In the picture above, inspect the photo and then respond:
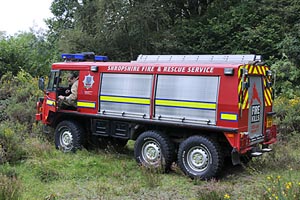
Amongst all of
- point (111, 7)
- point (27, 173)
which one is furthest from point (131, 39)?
point (27, 173)

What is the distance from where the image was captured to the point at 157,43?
22750mm

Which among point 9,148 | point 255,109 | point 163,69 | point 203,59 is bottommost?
point 9,148

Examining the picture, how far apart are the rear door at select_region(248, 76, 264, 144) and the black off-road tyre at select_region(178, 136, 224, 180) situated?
0.88 m

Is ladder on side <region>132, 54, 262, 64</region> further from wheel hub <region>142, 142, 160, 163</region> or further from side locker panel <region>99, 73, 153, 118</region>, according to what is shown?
wheel hub <region>142, 142, 160, 163</region>

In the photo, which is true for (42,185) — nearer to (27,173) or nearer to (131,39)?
(27,173)

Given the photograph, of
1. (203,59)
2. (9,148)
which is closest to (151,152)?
(203,59)

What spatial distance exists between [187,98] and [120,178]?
212 centimetres

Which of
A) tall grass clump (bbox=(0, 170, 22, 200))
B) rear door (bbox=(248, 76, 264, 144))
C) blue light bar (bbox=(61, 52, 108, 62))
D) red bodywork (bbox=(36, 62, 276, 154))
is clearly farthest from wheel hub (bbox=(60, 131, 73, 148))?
rear door (bbox=(248, 76, 264, 144))

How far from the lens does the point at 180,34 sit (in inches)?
941

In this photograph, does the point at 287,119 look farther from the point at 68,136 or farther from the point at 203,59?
the point at 68,136

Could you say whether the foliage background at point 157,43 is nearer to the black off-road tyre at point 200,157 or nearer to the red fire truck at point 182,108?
the red fire truck at point 182,108

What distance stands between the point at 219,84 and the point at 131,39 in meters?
17.1

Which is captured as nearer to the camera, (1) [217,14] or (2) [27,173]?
(2) [27,173]

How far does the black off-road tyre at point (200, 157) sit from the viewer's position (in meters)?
7.45
